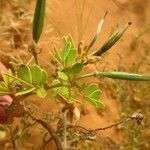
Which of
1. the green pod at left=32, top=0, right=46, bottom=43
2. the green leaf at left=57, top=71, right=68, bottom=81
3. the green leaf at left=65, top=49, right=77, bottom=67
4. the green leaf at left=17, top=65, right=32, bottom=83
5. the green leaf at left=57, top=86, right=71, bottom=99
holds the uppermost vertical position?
the green pod at left=32, top=0, right=46, bottom=43

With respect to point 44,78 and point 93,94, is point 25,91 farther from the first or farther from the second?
point 93,94

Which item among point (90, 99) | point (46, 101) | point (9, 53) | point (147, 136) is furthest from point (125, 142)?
point (90, 99)

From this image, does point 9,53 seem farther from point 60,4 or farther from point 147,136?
point 147,136

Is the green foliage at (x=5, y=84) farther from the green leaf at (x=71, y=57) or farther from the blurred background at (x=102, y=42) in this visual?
the blurred background at (x=102, y=42)

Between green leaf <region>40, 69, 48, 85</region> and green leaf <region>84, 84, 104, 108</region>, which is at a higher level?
green leaf <region>40, 69, 48, 85</region>

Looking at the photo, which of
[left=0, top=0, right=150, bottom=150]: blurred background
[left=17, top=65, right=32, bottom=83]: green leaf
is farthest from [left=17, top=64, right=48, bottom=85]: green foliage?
[left=0, top=0, right=150, bottom=150]: blurred background

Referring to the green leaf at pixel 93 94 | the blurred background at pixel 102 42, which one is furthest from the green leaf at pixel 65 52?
the blurred background at pixel 102 42

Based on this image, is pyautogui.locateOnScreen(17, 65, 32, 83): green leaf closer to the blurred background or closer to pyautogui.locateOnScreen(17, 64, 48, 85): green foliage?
pyautogui.locateOnScreen(17, 64, 48, 85): green foliage

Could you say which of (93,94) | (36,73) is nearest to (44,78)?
(36,73)
